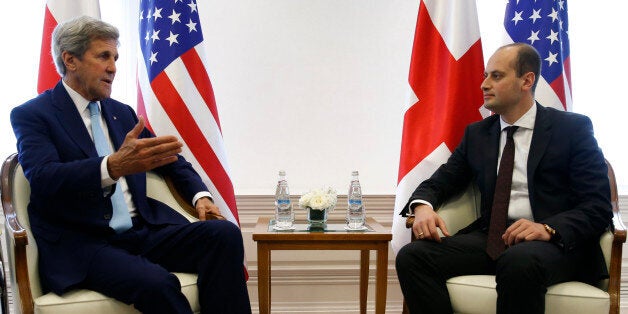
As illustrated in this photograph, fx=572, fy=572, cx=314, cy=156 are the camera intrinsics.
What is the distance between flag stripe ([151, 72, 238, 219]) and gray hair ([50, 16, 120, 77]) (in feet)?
2.10

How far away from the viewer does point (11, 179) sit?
91.4 inches

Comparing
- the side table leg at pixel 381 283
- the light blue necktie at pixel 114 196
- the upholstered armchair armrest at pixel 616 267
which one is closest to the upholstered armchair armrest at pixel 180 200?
the light blue necktie at pixel 114 196

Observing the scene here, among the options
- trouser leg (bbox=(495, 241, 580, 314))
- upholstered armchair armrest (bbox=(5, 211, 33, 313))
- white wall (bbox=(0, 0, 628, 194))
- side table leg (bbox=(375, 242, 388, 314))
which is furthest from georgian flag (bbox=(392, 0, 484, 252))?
upholstered armchair armrest (bbox=(5, 211, 33, 313))

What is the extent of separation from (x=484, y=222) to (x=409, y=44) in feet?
4.96

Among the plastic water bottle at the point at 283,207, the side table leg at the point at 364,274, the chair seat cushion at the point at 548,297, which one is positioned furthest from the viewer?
the side table leg at the point at 364,274

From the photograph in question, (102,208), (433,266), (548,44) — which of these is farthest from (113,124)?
(548,44)

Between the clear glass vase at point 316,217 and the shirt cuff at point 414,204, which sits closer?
the shirt cuff at point 414,204

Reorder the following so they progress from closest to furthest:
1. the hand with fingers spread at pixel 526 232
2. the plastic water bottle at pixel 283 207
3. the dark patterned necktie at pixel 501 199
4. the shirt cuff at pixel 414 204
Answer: the hand with fingers spread at pixel 526 232
the dark patterned necktie at pixel 501 199
the shirt cuff at pixel 414 204
the plastic water bottle at pixel 283 207

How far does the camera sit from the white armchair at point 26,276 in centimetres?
204

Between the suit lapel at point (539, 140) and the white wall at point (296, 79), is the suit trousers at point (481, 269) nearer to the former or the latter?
the suit lapel at point (539, 140)

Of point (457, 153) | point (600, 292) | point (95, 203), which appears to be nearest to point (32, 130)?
point (95, 203)

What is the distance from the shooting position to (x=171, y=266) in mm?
2346

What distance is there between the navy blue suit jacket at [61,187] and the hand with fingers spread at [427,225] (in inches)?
44.8

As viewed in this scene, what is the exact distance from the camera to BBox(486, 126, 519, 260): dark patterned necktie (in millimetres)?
2451
